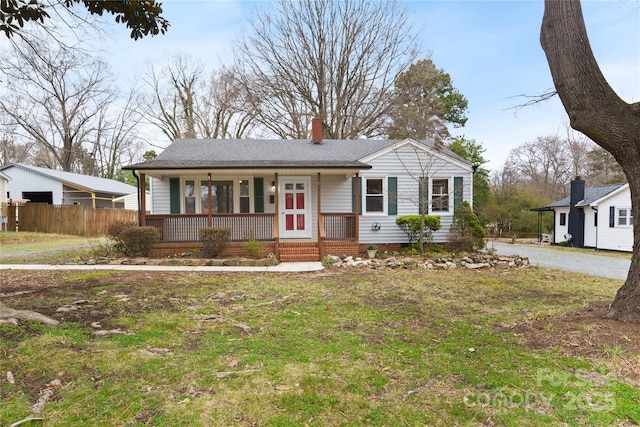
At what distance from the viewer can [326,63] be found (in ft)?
72.0

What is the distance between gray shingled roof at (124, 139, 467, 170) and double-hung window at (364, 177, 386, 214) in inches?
35.5

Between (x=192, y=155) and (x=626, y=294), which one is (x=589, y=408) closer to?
(x=626, y=294)

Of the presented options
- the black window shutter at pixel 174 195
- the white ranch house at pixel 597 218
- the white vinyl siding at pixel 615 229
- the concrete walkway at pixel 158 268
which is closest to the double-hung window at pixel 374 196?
the concrete walkway at pixel 158 268

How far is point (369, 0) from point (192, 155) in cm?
1592

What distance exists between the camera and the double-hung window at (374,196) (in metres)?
12.1

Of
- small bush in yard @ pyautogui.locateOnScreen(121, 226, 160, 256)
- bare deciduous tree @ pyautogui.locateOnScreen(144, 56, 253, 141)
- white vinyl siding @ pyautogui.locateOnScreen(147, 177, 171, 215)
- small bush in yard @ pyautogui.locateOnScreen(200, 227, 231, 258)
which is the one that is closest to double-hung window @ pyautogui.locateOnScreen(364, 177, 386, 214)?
small bush in yard @ pyautogui.locateOnScreen(200, 227, 231, 258)

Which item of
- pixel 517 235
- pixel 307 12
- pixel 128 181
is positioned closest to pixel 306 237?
pixel 307 12

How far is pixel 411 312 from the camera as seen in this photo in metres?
5.20

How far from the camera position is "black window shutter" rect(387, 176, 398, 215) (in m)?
12.1

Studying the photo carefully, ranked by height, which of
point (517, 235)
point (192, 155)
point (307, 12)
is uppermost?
point (307, 12)

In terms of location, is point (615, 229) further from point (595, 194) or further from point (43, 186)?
point (43, 186)

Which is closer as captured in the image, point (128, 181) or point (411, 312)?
point (411, 312)

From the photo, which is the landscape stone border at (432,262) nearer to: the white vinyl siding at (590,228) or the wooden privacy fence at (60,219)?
the white vinyl siding at (590,228)

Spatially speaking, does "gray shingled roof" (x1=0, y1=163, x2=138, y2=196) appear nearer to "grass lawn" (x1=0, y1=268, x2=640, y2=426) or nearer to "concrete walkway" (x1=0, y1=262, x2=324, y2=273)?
A: "concrete walkway" (x1=0, y1=262, x2=324, y2=273)
